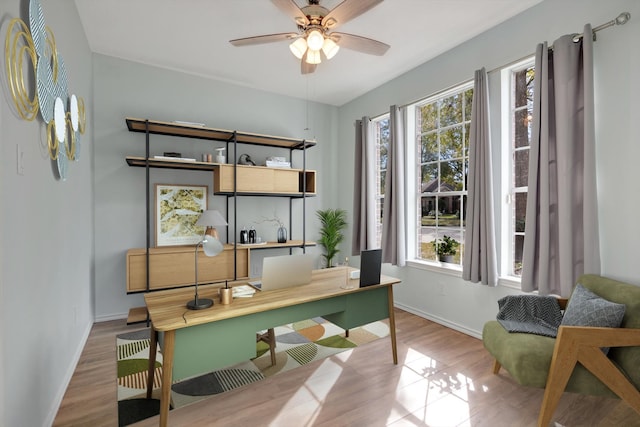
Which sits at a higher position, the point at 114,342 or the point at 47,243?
the point at 47,243

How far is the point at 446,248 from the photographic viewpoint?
3.56m

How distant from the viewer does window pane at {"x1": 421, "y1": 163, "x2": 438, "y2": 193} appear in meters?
3.76

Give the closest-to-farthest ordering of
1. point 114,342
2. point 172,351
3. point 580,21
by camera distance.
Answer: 1. point 172,351
2. point 580,21
3. point 114,342

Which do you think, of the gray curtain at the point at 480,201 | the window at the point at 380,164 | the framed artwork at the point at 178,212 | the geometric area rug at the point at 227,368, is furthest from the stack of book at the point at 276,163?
the gray curtain at the point at 480,201

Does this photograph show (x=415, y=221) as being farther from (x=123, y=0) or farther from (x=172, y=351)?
(x=123, y=0)

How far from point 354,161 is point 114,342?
12.1 feet

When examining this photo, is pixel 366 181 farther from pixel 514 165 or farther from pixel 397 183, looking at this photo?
pixel 514 165

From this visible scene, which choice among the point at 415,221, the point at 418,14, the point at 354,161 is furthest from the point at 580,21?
the point at 354,161

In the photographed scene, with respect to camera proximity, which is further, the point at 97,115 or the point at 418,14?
the point at 97,115

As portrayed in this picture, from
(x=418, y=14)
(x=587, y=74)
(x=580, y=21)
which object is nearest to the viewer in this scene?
(x=587, y=74)

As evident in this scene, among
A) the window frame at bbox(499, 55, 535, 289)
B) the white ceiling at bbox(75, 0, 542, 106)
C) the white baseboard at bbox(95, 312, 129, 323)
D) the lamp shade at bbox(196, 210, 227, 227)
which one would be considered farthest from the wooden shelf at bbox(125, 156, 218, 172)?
the window frame at bbox(499, 55, 535, 289)

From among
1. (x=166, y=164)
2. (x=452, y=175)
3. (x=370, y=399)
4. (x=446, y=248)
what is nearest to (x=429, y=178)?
(x=452, y=175)

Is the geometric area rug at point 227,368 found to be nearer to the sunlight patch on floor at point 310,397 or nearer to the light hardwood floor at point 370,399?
the light hardwood floor at point 370,399

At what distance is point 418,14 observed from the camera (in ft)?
9.25
